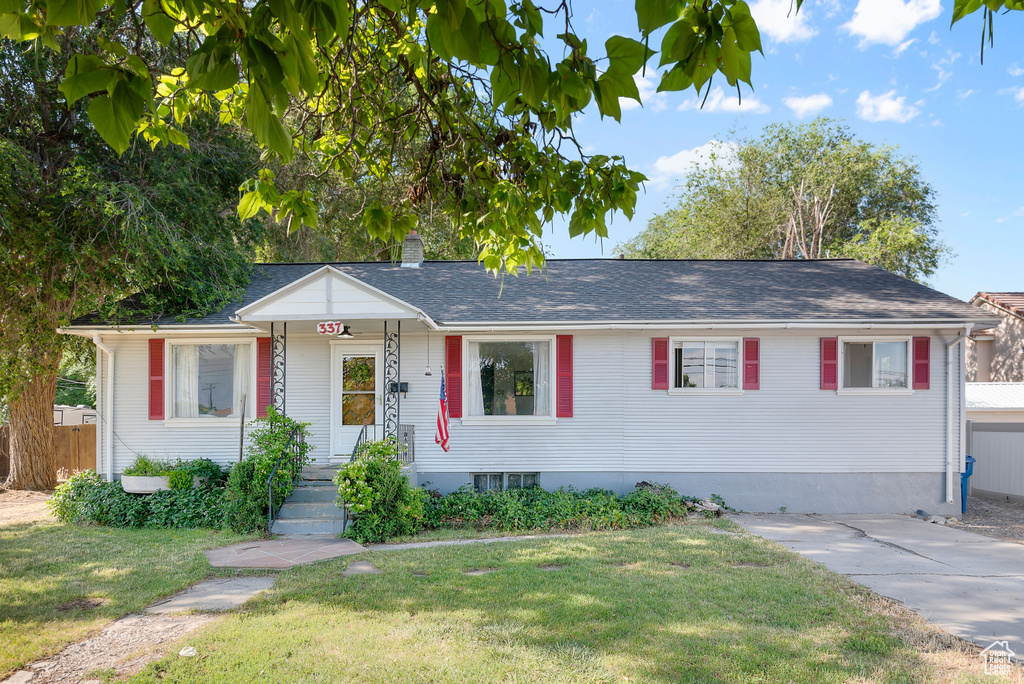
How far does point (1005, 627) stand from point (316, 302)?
878 centimetres

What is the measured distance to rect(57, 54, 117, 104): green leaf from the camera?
63.4 inches

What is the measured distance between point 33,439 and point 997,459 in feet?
66.3

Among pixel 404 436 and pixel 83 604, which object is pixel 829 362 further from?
pixel 83 604

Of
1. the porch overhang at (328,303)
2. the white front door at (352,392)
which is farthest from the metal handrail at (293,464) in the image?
the porch overhang at (328,303)

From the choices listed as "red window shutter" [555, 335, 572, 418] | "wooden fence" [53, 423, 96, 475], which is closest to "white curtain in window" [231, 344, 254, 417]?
"red window shutter" [555, 335, 572, 418]

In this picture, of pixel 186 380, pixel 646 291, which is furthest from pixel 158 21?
pixel 646 291

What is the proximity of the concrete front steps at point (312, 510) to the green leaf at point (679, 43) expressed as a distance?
8.26 metres

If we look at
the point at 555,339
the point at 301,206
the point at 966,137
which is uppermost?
the point at 966,137

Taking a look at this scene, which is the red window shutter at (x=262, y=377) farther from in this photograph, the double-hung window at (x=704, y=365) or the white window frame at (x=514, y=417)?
the double-hung window at (x=704, y=365)

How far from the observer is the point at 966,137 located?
25391 millimetres

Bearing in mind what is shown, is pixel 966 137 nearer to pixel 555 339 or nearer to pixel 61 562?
pixel 555 339

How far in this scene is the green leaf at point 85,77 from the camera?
1611 mm

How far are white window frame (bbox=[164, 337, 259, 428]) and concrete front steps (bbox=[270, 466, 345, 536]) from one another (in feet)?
6.42

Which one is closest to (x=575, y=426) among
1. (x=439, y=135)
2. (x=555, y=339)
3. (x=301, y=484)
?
(x=555, y=339)
